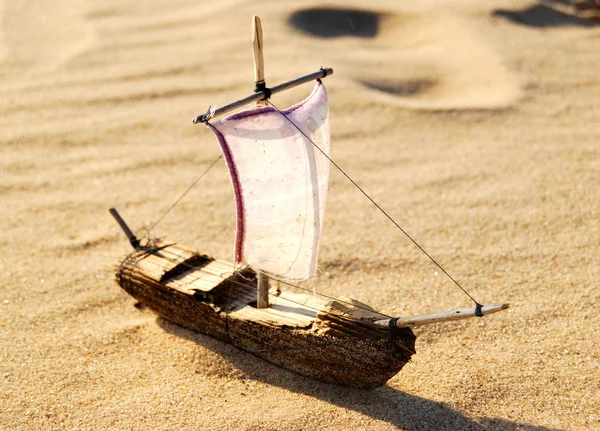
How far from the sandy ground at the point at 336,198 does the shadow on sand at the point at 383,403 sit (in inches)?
0.7

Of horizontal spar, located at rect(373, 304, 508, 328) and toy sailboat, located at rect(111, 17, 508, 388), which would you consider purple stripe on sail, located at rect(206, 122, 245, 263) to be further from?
horizontal spar, located at rect(373, 304, 508, 328)

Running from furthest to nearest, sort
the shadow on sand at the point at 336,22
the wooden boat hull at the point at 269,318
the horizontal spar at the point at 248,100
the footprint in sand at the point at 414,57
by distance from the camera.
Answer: the shadow on sand at the point at 336,22
the footprint in sand at the point at 414,57
the wooden boat hull at the point at 269,318
the horizontal spar at the point at 248,100

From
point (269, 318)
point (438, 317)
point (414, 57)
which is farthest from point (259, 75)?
point (414, 57)

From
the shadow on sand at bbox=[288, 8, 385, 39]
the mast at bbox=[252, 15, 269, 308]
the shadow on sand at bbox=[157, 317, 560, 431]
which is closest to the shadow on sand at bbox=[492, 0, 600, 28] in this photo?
the shadow on sand at bbox=[288, 8, 385, 39]

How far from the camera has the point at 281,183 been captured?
572 cm

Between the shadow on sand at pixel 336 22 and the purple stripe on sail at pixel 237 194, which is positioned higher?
the shadow on sand at pixel 336 22

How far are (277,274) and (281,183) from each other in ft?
2.27

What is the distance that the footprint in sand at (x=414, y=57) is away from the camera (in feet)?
32.5

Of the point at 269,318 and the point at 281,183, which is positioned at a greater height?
the point at 281,183

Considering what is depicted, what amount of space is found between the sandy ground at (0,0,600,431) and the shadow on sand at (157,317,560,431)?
2 centimetres

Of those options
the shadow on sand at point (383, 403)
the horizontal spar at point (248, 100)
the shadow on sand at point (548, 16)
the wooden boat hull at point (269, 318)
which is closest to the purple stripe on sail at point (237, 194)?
the horizontal spar at point (248, 100)

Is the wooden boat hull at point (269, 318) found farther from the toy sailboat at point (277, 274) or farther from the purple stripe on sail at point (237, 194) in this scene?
the purple stripe on sail at point (237, 194)

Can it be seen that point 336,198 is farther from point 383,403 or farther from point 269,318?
point 383,403

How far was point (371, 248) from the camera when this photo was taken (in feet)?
24.1
